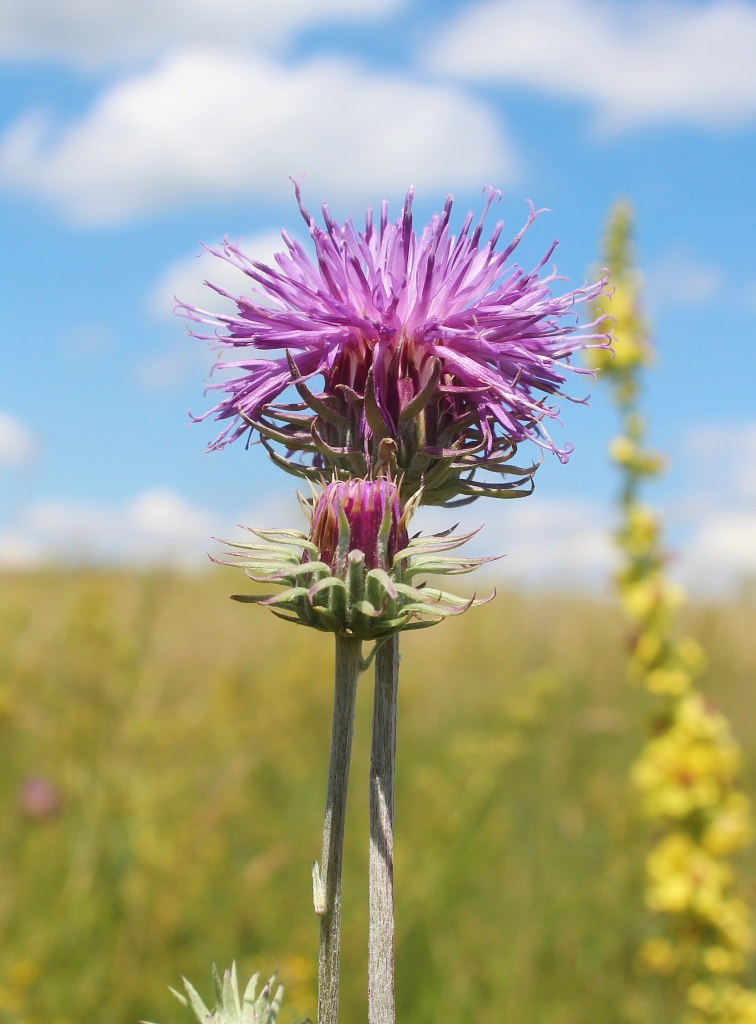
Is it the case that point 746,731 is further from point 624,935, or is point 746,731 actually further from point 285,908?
point 285,908

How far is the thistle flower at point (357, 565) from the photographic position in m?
2.12

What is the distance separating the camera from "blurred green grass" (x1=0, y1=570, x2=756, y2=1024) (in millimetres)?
5430

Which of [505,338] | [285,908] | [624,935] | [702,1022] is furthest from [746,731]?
[505,338]

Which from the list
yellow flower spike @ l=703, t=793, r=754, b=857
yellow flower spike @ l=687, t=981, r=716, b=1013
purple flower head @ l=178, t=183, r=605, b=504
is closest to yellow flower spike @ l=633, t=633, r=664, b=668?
yellow flower spike @ l=703, t=793, r=754, b=857

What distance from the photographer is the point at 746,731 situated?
10234 millimetres

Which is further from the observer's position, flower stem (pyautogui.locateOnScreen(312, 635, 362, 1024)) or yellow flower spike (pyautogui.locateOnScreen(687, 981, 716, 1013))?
yellow flower spike (pyautogui.locateOnScreen(687, 981, 716, 1013))

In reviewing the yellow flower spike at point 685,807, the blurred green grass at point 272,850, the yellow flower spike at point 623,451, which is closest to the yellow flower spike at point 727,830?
the yellow flower spike at point 685,807

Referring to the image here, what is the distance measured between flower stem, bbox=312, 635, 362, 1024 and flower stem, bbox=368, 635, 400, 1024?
0.25 ft

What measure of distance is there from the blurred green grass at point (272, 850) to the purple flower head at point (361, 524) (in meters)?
3.65

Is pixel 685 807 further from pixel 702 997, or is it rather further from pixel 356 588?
pixel 356 588

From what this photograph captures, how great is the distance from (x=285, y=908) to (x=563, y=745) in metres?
2.85

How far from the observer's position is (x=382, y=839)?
210 cm

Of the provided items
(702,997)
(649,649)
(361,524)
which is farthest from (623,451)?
(361,524)

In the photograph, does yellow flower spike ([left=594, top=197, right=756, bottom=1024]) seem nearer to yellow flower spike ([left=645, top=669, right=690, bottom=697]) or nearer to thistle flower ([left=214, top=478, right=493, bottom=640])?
yellow flower spike ([left=645, top=669, right=690, bottom=697])
